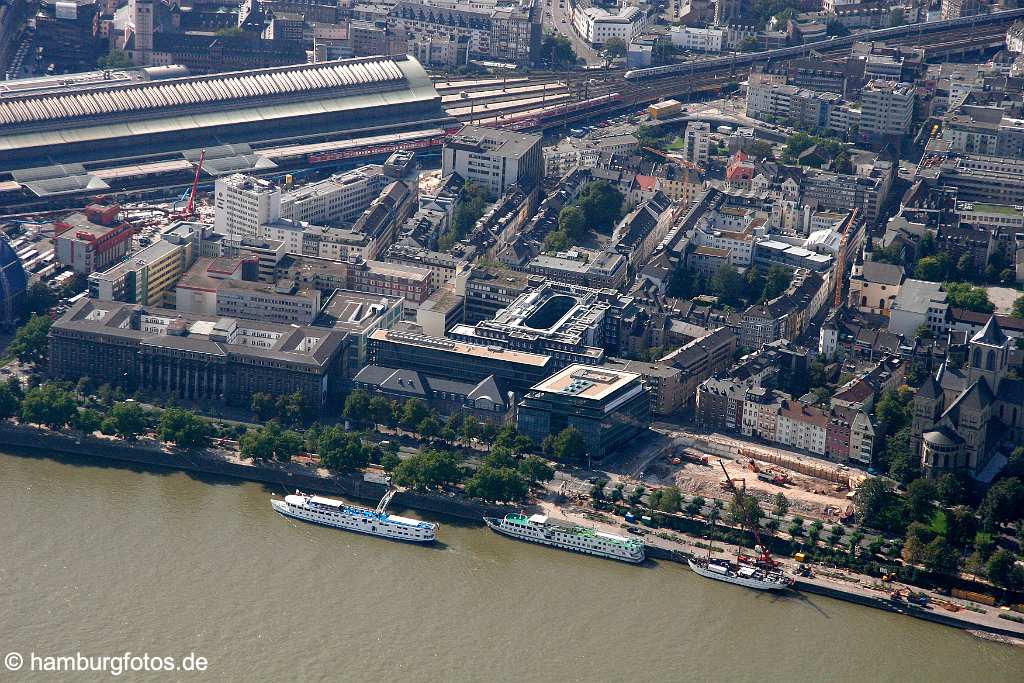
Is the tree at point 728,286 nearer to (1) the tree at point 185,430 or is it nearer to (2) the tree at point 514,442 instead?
(2) the tree at point 514,442

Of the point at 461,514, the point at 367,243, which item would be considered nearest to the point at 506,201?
the point at 367,243

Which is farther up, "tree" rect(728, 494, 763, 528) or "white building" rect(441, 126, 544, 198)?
"white building" rect(441, 126, 544, 198)

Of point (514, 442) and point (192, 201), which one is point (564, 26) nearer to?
point (192, 201)

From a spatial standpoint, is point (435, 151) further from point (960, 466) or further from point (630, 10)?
point (960, 466)

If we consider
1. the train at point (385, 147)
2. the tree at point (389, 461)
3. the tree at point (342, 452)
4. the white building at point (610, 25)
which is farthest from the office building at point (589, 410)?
the white building at point (610, 25)

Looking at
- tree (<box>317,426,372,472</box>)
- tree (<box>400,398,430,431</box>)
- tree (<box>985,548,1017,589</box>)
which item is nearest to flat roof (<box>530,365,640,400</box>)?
tree (<box>400,398,430,431</box>)

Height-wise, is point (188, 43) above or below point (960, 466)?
above

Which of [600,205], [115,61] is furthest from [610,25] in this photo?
[600,205]

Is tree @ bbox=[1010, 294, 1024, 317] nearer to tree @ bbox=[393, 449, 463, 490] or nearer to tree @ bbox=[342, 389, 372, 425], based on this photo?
tree @ bbox=[393, 449, 463, 490]
